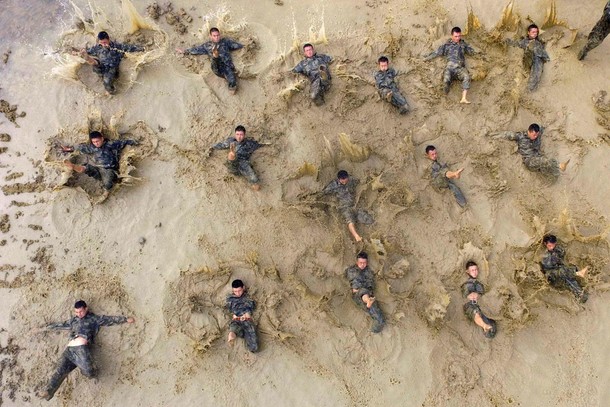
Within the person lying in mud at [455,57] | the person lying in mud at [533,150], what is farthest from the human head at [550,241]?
the person lying in mud at [455,57]

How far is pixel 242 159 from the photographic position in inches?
348

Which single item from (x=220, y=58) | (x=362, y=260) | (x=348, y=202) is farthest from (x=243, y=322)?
(x=220, y=58)

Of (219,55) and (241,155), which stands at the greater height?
(219,55)

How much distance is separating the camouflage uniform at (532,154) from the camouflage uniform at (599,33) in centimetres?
219

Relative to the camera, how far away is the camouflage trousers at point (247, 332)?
7.79 meters

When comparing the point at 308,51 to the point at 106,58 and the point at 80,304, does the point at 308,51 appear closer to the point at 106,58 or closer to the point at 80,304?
the point at 106,58

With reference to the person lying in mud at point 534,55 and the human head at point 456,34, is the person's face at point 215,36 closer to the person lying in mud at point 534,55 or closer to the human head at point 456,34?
the human head at point 456,34

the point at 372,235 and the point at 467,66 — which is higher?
the point at 467,66

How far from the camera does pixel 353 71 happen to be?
988cm

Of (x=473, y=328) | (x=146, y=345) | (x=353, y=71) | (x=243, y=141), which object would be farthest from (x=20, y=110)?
(x=473, y=328)

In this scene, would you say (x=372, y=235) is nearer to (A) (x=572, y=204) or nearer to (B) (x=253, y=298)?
(B) (x=253, y=298)

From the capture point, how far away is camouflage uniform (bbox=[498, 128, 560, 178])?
867 centimetres

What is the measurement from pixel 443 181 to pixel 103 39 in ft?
23.5

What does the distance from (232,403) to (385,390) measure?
2.47 metres
